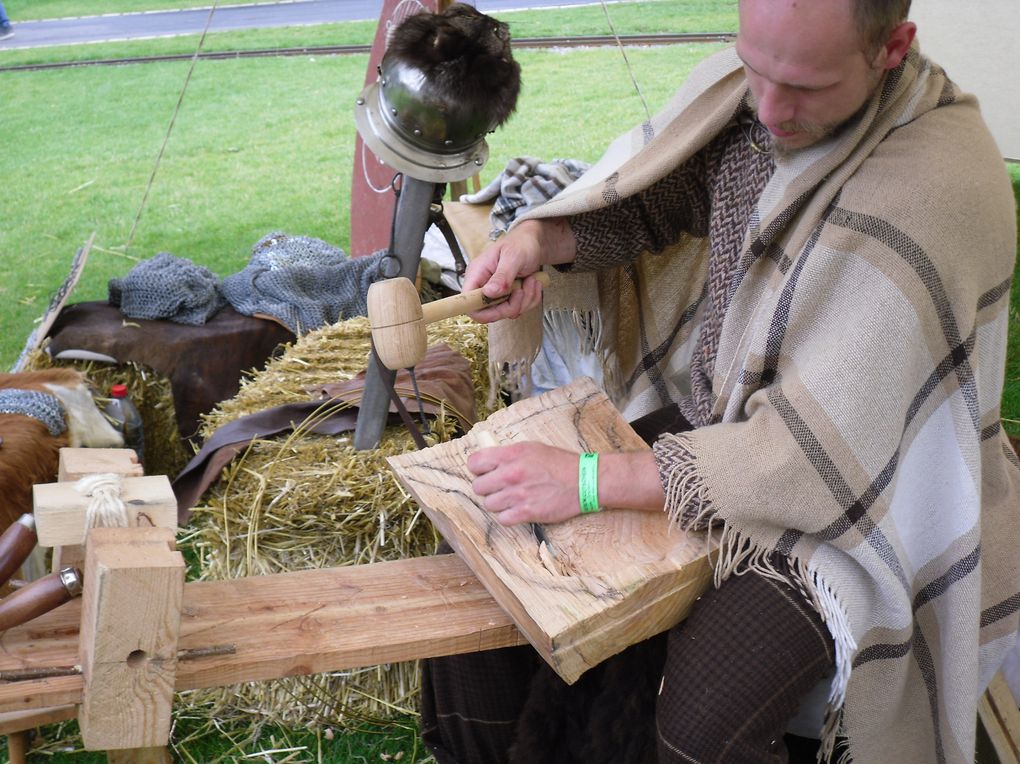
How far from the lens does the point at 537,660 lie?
1.93 meters

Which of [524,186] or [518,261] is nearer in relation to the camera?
[518,261]

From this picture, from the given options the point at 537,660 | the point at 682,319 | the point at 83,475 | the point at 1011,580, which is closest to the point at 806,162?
the point at 682,319

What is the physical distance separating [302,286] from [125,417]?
764 mm

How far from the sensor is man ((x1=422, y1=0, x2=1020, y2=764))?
154 cm

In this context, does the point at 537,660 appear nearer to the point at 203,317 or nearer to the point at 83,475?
the point at 83,475

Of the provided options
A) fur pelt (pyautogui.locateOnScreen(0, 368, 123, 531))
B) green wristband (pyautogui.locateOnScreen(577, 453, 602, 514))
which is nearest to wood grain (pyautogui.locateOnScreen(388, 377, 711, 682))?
green wristband (pyautogui.locateOnScreen(577, 453, 602, 514))

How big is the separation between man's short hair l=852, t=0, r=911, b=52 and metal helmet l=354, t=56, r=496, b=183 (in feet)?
2.93

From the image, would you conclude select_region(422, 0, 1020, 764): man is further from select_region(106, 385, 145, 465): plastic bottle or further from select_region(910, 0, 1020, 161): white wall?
select_region(910, 0, 1020, 161): white wall

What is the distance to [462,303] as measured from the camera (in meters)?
1.88

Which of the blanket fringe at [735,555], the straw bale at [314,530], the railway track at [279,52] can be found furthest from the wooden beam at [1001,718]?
the railway track at [279,52]

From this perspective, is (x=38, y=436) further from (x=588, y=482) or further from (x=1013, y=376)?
(x=1013, y=376)

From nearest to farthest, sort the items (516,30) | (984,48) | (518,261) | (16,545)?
(16,545) → (518,261) → (984,48) → (516,30)

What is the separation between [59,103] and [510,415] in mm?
10048

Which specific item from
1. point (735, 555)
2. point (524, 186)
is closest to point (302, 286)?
point (524, 186)
